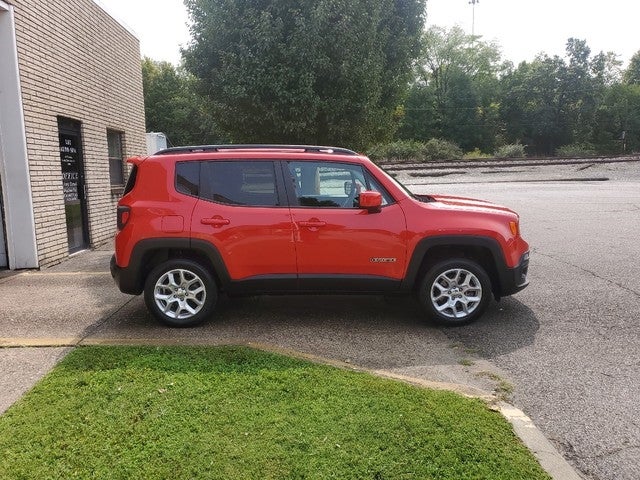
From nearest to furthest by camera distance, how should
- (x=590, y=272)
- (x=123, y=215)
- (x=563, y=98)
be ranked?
(x=123, y=215)
(x=590, y=272)
(x=563, y=98)

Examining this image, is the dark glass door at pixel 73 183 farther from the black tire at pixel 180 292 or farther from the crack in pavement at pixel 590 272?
the crack in pavement at pixel 590 272

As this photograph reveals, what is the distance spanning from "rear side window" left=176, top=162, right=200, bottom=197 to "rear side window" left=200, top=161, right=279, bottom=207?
0.06m

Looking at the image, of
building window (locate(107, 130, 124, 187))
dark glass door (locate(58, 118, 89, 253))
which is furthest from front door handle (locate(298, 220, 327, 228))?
building window (locate(107, 130, 124, 187))

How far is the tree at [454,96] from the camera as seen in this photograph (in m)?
64.2

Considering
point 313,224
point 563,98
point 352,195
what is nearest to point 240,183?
point 313,224

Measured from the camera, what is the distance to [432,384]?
3.87 metres

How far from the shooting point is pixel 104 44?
440 inches

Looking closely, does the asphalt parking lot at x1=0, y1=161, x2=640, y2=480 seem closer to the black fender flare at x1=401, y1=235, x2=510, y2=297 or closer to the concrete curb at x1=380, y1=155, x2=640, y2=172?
the black fender flare at x1=401, y1=235, x2=510, y2=297

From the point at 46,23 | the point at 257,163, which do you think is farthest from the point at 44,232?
the point at 257,163

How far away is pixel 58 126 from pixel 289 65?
14.1 feet

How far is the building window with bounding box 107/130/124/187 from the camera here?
1203 cm

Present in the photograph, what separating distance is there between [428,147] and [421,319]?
42.2 meters

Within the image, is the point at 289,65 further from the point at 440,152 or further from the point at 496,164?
the point at 440,152

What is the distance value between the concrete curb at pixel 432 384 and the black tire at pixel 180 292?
0.41 metres
